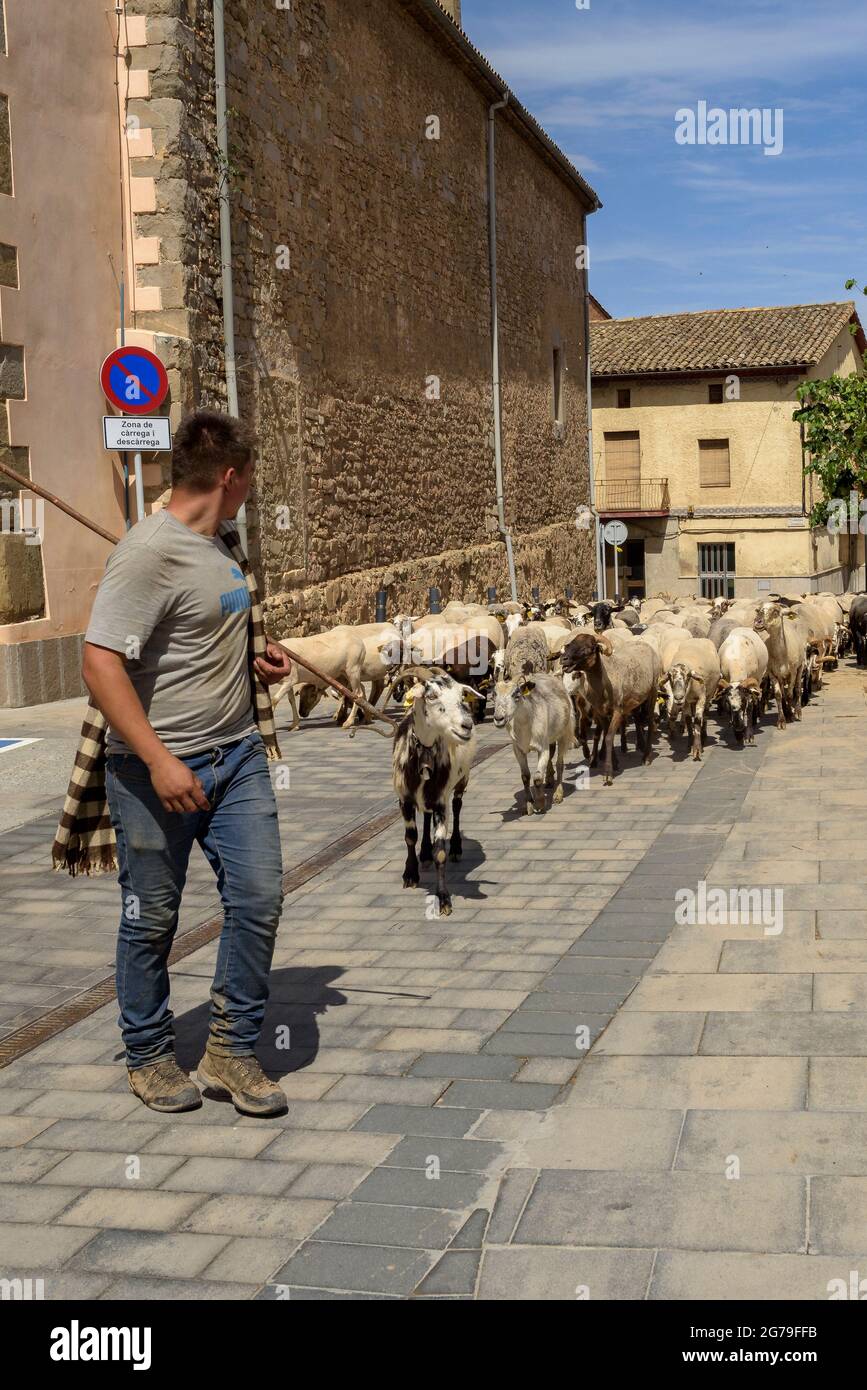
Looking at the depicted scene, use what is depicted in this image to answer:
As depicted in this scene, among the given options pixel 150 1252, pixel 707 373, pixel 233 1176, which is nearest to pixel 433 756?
pixel 233 1176

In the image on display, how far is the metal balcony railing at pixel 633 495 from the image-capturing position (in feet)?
147

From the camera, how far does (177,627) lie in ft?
14.0

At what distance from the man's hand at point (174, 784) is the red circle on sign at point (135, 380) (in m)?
8.84

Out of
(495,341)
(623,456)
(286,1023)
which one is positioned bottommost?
(286,1023)

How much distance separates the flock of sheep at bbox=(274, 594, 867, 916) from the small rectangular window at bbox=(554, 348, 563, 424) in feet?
55.5

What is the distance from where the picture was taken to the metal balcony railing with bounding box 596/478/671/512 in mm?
44719

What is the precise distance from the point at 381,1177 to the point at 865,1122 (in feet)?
4.70

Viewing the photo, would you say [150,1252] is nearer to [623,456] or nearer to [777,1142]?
[777,1142]

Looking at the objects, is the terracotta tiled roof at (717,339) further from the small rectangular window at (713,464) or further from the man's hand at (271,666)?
the man's hand at (271,666)

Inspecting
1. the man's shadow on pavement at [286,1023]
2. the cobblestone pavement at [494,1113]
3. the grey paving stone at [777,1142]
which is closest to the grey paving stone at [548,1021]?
the cobblestone pavement at [494,1113]

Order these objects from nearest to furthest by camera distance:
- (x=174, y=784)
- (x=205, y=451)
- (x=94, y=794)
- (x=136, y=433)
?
(x=174, y=784), (x=205, y=451), (x=94, y=794), (x=136, y=433)

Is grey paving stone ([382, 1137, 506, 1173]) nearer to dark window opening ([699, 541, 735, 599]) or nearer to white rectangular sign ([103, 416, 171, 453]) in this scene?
white rectangular sign ([103, 416, 171, 453])

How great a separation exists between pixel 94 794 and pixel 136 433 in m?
7.45

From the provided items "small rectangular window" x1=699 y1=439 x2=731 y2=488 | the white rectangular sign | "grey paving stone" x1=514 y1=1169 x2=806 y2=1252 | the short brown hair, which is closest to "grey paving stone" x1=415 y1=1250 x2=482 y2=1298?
"grey paving stone" x1=514 y1=1169 x2=806 y2=1252
